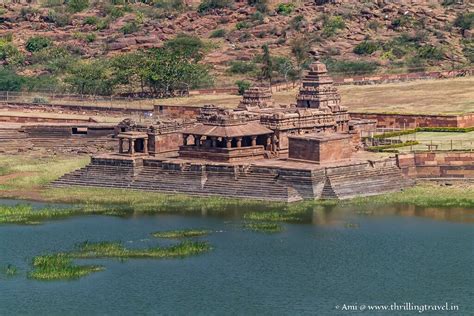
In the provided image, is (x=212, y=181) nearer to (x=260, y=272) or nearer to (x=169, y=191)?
(x=169, y=191)

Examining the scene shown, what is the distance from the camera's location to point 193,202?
2445 inches

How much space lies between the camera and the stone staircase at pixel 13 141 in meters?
80.2

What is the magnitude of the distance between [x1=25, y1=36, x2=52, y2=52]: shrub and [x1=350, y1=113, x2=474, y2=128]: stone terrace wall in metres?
45.9

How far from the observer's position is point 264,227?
56344 mm

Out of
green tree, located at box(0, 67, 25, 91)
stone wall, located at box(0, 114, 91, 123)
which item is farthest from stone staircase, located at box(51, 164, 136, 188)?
green tree, located at box(0, 67, 25, 91)

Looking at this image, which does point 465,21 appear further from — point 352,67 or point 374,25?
point 352,67

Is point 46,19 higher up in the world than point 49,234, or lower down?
higher up

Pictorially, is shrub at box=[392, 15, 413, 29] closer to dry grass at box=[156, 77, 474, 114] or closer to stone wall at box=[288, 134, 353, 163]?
dry grass at box=[156, 77, 474, 114]

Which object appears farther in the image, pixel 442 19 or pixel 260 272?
pixel 442 19

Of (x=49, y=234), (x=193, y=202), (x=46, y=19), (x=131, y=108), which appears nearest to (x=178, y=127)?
(x=193, y=202)

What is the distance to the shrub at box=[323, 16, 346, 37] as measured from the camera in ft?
377

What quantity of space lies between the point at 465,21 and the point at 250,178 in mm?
54344

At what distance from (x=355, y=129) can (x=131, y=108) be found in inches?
879

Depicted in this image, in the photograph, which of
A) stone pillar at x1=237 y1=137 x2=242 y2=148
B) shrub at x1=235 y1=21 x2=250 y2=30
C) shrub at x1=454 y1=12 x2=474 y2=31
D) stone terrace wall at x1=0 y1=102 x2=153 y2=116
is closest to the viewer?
stone pillar at x1=237 y1=137 x2=242 y2=148
